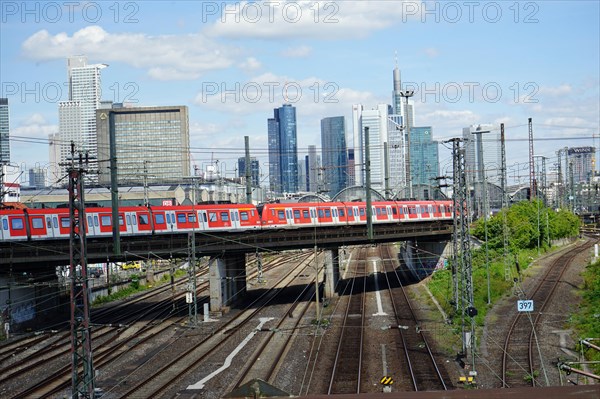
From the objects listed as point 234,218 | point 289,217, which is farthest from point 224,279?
point 289,217

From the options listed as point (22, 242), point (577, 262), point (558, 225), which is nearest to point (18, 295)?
point (22, 242)

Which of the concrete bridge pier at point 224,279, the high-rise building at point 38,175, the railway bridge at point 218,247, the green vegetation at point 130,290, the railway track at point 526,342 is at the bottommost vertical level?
the green vegetation at point 130,290

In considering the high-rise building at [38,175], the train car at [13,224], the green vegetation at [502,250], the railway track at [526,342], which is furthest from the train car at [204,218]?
the high-rise building at [38,175]

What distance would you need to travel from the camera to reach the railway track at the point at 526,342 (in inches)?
1047

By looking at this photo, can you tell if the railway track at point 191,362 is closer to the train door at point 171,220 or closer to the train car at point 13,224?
the train door at point 171,220

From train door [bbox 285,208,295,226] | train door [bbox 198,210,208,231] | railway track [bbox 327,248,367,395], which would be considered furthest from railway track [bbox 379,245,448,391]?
train door [bbox 198,210,208,231]

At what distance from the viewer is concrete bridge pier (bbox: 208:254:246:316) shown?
146ft

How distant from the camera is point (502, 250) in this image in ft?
190

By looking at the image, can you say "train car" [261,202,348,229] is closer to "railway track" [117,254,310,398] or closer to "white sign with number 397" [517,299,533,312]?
"railway track" [117,254,310,398]

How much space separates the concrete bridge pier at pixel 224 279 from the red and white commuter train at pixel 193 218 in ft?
7.18

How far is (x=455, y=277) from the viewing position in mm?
37688

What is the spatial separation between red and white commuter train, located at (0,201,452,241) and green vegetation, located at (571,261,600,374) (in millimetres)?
15676

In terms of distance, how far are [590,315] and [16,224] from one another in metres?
30.8

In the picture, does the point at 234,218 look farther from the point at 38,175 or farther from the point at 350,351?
the point at 38,175
